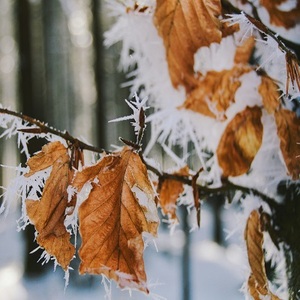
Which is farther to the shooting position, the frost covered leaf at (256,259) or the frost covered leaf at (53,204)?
the frost covered leaf at (256,259)

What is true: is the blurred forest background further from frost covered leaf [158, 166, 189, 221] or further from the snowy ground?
frost covered leaf [158, 166, 189, 221]

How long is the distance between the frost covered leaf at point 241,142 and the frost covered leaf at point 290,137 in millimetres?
46

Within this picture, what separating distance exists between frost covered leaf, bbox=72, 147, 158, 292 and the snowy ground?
5180 mm

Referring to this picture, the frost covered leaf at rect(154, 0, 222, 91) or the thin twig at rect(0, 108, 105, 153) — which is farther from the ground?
the frost covered leaf at rect(154, 0, 222, 91)

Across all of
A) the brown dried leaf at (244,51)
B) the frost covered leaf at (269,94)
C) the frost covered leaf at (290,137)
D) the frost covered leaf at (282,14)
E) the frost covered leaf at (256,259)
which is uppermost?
the frost covered leaf at (282,14)

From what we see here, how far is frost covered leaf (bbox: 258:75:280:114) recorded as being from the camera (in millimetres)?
992

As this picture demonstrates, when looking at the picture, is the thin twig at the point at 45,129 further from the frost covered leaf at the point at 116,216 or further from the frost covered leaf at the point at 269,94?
the frost covered leaf at the point at 269,94

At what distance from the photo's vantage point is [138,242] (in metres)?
0.75

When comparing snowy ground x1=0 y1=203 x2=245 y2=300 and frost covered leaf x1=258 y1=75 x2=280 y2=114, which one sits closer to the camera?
frost covered leaf x1=258 y1=75 x2=280 y2=114

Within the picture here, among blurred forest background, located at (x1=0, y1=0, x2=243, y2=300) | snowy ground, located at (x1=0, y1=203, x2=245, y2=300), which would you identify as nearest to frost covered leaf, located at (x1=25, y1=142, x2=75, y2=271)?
blurred forest background, located at (x1=0, y1=0, x2=243, y2=300)

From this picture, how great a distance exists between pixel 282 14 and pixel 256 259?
51 cm

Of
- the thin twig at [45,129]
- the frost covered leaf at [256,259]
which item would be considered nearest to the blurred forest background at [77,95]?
the frost covered leaf at [256,259]

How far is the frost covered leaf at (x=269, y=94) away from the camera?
0.99m

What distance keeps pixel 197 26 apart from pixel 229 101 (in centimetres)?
26
